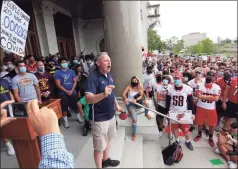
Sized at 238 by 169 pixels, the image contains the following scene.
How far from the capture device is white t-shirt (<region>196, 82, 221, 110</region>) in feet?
14.0

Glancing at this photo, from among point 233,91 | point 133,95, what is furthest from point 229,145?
point 133,95

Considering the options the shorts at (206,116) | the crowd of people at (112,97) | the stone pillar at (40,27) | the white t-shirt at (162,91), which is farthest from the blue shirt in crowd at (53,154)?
the stone pillar at (40,27)

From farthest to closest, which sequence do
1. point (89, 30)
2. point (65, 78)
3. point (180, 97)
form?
point (89, 30)
point (65, 78)
point (180, 97)

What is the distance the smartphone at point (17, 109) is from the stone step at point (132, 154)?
2.23m

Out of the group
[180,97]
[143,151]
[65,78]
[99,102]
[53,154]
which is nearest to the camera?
[53,154]

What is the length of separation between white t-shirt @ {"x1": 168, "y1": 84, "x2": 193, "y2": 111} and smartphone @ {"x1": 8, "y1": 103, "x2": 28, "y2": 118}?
3.52 meters

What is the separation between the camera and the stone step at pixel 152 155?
356 centimetres

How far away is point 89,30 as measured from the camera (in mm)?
14406

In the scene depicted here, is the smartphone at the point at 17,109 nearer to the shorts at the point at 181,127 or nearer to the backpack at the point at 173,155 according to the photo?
the backpack at the point at 173,155

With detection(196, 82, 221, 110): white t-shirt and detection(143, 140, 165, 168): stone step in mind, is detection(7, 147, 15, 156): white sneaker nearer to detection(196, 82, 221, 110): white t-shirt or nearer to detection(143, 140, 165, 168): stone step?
detection(143, 140, 165, 168): stone step

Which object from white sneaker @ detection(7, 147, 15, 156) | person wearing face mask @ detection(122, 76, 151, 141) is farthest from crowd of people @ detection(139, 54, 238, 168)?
white sneaker @ detection(7, 147, 15, 156)

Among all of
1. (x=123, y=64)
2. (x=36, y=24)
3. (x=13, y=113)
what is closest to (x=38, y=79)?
(x=123, y=64)

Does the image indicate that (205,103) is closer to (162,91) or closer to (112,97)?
(162,91)

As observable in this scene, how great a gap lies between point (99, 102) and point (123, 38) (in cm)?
247
